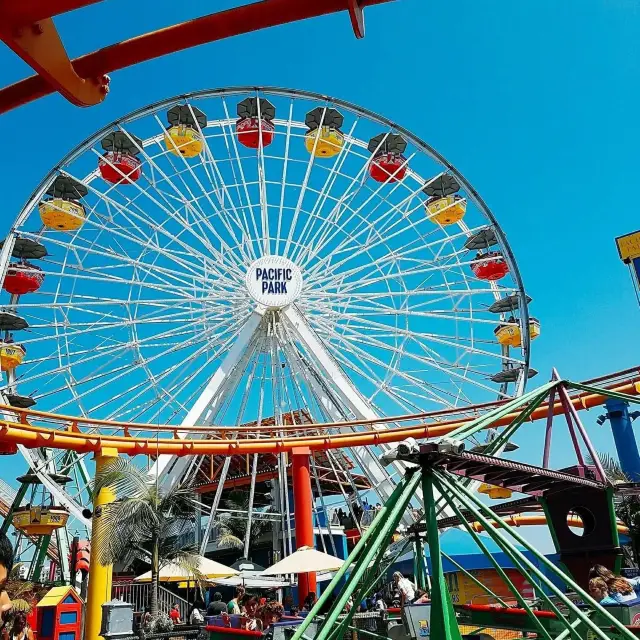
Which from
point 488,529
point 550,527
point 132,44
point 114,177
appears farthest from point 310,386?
point 132,44

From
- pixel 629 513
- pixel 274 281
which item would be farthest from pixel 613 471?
pixel 274 281

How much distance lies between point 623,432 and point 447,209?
831cm

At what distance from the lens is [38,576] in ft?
85.1

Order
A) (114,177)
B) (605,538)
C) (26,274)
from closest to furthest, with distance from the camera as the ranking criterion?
(605,538) → (26,274) → (114,177)

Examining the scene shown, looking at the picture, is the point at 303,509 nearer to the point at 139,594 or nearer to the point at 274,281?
the point at 274,281

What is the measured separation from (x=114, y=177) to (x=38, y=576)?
1662 cm

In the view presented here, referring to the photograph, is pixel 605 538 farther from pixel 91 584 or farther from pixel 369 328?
pixel 369 328

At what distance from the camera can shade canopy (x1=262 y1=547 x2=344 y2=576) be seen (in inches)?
484

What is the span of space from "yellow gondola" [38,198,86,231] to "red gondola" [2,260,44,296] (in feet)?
4.21

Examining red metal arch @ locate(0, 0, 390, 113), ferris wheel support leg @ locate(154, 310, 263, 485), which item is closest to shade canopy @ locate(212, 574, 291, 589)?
ferris wheel support leg @ locate(154, 310, 263, 485)

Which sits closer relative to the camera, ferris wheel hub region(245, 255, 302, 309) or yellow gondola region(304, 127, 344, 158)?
ferris wheel hub region(245, 255, 302, 309)

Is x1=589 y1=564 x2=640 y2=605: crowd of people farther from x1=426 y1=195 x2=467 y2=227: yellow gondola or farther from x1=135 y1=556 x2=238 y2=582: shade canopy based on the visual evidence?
x1=426 y1=195 x2=467 y2=227: yellow gondola

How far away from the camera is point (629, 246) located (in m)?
25.8

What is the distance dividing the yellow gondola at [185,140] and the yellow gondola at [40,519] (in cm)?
1140
